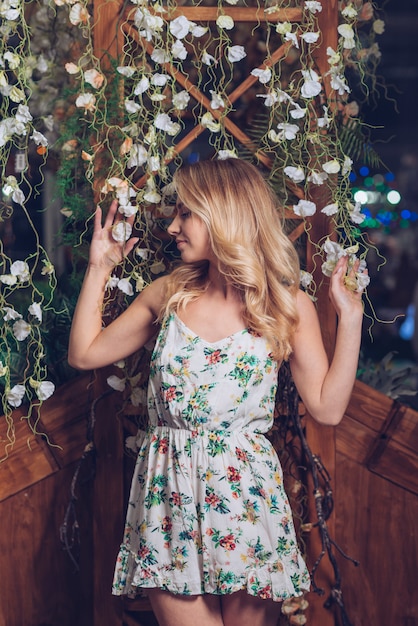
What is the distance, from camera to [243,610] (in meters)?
1.90

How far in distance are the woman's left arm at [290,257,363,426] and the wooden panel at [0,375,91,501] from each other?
72 cm

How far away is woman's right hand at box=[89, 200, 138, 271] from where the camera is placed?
7.01 ft

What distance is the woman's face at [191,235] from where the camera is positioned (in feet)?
6.34

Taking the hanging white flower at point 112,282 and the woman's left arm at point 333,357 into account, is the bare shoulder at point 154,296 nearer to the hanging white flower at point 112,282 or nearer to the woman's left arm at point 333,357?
the hanging white flower at point 112,282

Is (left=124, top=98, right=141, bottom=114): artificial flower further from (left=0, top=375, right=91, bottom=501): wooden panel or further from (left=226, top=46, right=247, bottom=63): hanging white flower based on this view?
(left=0, top=375, right=91, bottom=501): wooden panel

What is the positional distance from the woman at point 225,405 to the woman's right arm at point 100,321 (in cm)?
9

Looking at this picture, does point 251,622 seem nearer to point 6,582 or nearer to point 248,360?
point 248,360

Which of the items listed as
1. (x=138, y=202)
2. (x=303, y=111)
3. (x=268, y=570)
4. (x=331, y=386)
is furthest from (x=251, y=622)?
(x=303, y=111)

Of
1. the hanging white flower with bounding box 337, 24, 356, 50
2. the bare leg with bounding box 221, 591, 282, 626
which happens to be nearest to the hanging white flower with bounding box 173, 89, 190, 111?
the hanging white flower with bounding box 337, 24, 356, 50

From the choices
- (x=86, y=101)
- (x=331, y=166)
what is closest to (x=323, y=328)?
(x=331, y=166)

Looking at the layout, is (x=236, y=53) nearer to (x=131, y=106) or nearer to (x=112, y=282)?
(x=131, y=106)

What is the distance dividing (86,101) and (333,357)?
35.4 inches

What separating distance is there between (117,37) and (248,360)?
0.96m

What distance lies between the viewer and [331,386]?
198 centimetres
